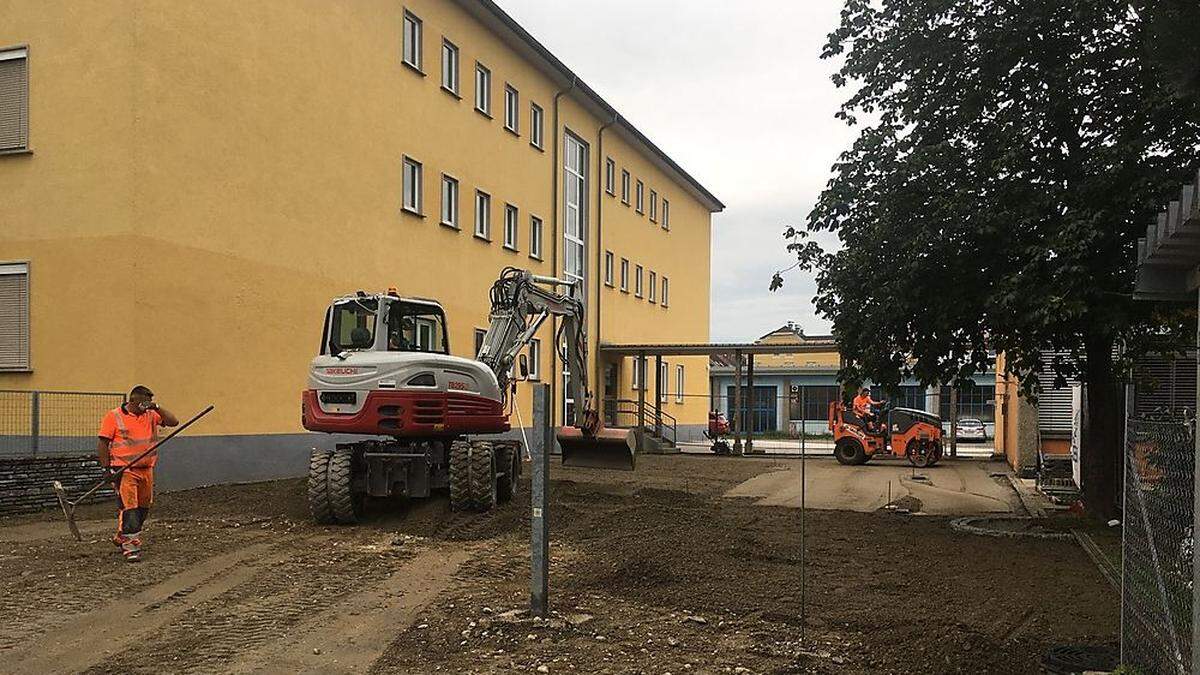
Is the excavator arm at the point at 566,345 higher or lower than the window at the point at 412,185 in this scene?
lower

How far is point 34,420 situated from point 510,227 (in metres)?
15.5

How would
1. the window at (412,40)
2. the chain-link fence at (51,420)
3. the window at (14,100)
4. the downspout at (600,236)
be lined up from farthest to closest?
1. the downspout at (600,236)
2. the window at (412,40)
3. the window at (14,100)
4. the chain-link fence at (51,420)

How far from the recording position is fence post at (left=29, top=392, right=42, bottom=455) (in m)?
15.7

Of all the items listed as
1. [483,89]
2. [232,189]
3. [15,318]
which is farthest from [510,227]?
[15,318]

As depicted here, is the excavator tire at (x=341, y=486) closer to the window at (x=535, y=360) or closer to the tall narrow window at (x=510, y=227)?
the tall narrow window at (x=510, y=227)

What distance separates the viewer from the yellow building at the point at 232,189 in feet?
55.2

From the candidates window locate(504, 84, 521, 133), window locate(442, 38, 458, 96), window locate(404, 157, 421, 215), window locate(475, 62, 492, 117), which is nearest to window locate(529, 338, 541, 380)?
window locate(504, 84, 521, 133)

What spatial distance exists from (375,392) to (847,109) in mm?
7051

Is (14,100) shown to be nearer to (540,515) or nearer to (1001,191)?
(540,515)

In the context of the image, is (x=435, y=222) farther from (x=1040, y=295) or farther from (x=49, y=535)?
(x=1040, y=295)

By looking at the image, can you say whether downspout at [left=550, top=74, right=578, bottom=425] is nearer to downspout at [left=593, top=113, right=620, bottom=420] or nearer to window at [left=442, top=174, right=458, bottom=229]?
downspout at [left=593, top=113, right=620, bottom=420]

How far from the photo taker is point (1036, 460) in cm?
2352

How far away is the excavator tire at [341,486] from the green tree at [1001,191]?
603cm

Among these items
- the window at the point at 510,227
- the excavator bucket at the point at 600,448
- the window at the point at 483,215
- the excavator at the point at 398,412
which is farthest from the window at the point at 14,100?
the window at the point at 510,227
